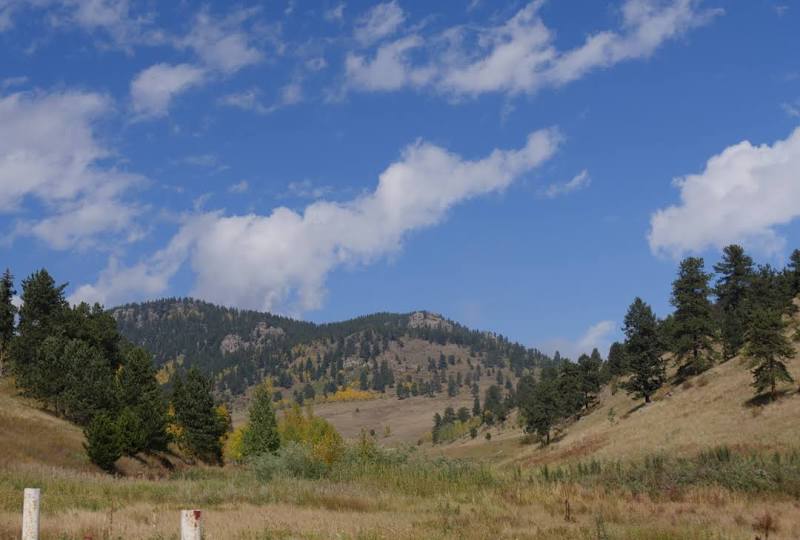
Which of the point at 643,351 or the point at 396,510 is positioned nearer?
the point at 396,510

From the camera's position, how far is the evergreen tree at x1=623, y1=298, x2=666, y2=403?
263 ft

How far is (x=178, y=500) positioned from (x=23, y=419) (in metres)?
43.7

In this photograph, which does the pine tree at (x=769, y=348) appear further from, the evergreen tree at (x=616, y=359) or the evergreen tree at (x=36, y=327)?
the evergreen tree at (x=36, y=327)

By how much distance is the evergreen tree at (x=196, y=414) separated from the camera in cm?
7975

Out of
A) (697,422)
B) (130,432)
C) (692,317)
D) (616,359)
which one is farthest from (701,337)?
(130,432)

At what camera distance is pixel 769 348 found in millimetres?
56875

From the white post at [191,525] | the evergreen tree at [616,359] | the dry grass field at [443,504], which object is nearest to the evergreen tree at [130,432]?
the dry grass field at [443,504]

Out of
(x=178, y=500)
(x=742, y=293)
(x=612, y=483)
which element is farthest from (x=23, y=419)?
(x=742, y=293)

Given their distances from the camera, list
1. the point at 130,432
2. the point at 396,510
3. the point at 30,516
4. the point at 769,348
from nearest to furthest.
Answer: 1. the point at 30,516
2. the point at 396,510
3. the point at 130,432
4. the point at 769,348

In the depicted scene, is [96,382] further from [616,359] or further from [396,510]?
[616,359]

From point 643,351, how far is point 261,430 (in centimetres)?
4812

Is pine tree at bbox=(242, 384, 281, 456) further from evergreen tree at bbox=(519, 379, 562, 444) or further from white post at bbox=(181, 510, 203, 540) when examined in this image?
white post at bbox=(181, 510, 203, 540)

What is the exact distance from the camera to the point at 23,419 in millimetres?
56625

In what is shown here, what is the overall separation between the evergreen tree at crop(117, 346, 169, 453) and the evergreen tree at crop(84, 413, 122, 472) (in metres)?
7.02
